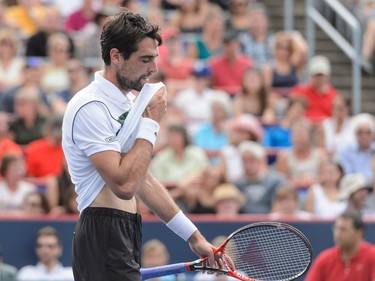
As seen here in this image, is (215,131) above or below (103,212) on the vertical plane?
below

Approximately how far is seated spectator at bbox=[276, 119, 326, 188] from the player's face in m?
7.04

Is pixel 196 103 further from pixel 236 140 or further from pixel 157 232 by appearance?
pixel 157 232

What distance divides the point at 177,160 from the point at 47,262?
2.23 metres

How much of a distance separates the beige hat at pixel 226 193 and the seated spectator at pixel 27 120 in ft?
7.02

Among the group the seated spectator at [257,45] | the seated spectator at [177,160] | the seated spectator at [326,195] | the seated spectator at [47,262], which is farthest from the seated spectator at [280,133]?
the seated spectator at [47,262]

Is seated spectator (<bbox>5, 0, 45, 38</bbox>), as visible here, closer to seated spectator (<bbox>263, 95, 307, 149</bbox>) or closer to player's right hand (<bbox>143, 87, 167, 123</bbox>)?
seated spectator (<bbox>263, 95, 307, 149</bbox>)

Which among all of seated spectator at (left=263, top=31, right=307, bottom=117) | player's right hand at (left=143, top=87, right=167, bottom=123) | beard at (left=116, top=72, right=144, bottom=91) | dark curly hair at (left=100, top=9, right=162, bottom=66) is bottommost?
seated spectator at (left=263, top=31, right=307, bottom=117)

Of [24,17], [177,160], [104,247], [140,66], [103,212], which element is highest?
[140,66]

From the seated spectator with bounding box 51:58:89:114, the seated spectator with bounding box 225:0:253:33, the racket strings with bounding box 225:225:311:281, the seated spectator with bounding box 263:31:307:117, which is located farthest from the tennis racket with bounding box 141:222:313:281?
the seated spectator with bounding box 225:0:253:33

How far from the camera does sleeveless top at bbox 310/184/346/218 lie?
11.9m

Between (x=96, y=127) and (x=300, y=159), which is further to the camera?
(x=300, y=159)

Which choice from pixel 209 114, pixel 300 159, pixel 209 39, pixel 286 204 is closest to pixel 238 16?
pixel 209 39

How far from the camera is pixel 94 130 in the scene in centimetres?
575

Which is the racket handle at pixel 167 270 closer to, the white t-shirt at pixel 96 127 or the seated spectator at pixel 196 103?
the white t-shirt at pixel 96 127
